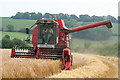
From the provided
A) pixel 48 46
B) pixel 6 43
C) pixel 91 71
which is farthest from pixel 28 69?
pixel 6 43

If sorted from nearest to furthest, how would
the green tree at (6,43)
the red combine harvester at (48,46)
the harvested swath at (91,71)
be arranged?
the harvested swath at (91,71), the red combine harvester at (48,46), the green tree at (6,43)

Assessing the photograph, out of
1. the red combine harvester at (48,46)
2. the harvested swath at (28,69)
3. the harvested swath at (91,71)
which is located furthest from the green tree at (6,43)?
the harvested swath at (28,69)

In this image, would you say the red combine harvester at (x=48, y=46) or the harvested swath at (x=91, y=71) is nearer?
the harvested swath at (x=91, y=71)

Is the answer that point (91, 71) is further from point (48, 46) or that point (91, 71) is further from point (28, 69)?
point (28, 69)

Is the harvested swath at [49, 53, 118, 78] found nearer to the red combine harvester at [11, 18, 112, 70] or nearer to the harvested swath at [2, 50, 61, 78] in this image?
the harvested swath at [2, 50, 61, 78]

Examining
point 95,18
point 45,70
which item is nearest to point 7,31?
point 95,18

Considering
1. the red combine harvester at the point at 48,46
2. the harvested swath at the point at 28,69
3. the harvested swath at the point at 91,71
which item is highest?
the red combine harvester at the point at 48,46

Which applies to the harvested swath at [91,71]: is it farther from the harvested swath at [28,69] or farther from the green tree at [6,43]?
the green tree at [6,43]

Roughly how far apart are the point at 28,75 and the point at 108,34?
31.1 ft

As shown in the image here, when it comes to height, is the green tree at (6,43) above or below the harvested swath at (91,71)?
above

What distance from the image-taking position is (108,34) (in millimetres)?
16781

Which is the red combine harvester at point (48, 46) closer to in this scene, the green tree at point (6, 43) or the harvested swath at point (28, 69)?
the harvested swath at point (28, 69)

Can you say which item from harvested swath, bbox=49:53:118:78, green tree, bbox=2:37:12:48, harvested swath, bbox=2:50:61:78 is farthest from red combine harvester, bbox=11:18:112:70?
green tree, bbox=2:37:12:48

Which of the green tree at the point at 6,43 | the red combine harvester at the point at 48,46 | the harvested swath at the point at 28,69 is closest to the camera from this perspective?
the harvested swath at the point at 28,69
